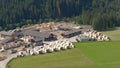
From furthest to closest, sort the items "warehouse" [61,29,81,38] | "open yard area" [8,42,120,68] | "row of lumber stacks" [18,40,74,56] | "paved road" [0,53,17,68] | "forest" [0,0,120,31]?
"forest" [0,0,120,31]
"warehouse" [61,29,81,38]
"row of lumber stacks" [18,40,74,56]
"paved road" [0,53,17,68]
"open yard area" [8,42,120,68]

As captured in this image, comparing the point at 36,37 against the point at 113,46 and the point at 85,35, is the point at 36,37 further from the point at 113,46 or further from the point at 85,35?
the point at 113,46

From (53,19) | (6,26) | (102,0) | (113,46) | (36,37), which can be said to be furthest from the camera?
(102,0)

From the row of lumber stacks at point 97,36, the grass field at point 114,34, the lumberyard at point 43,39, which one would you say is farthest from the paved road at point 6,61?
the grass field at point 114,34

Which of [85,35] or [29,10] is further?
[29,10]

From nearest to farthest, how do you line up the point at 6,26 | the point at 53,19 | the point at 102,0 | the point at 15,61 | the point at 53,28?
1. the point at 15,61
2. the point at 53,28
3. the point at 6,26
4. the point at 53,19
5. the point at 102,0

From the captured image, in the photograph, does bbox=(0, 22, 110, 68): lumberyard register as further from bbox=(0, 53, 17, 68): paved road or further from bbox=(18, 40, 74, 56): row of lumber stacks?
bbox=(0, 53, 17, 68): paved road

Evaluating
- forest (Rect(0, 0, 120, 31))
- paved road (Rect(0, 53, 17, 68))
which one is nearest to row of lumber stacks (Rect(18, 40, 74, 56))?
paved road (Rect(0, 53, 17, 68))

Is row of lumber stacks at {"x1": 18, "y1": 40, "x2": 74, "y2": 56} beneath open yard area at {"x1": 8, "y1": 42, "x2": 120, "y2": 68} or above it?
above

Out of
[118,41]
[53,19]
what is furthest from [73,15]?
[118,41]
